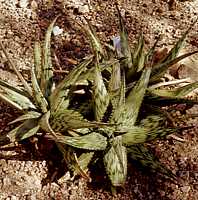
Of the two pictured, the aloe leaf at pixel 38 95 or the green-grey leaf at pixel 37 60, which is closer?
the aloe leaf at pixel 38 95

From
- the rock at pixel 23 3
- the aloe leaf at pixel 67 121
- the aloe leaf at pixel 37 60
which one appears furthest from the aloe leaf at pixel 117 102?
the rock at pixel 23 3

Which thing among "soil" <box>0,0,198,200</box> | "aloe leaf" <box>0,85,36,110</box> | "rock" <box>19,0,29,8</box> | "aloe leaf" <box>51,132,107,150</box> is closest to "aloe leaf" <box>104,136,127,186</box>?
"aloe leaf" <box>51,132,107,150</box>

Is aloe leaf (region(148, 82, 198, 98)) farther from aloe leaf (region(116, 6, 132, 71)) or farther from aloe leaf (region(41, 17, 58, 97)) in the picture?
aloe leaf (region(41, 17, 58, 97))

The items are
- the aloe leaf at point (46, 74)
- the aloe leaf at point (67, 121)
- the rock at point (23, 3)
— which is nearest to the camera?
the aloe leaf at point (67, 121)

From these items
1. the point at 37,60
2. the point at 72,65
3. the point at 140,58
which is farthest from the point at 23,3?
the point at 140,58

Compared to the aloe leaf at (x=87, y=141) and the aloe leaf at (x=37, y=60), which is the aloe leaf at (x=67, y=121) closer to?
the aloe leaf at (x=87, y=141)
